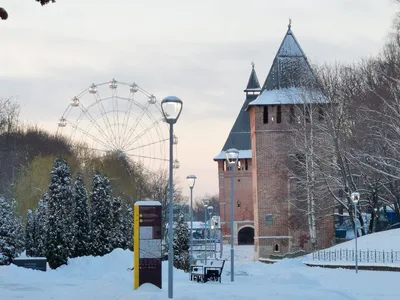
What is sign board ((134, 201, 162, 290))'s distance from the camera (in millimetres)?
20219

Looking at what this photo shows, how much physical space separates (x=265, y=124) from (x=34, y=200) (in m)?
17.7

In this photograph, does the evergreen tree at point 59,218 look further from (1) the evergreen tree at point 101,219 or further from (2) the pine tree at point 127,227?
(2) the pine tree at point 127,227

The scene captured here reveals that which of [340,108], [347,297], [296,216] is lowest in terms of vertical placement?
[347,297]

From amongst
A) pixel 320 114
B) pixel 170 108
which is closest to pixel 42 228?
pixel 320 114

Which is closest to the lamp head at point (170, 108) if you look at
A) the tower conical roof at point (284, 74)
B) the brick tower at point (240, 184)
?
the tower conical roof at point (284, 74)

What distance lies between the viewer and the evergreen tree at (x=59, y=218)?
3762 centimetres

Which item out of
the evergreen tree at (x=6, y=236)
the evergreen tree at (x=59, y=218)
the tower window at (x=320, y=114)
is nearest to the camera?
the evergreen tree at (x=6, y=236)

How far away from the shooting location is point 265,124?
59469mm

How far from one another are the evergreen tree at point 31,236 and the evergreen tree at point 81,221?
104 inches

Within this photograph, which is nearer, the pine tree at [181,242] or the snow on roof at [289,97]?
the pine tree at [181,242]

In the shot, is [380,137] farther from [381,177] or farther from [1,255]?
[1,255]

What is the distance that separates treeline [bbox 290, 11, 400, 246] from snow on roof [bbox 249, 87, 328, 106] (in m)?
0.09

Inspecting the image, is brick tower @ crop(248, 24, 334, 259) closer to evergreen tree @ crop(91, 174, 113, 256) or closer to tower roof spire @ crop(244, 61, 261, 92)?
evergreen tree @ crop(91, 174, 113, 256)

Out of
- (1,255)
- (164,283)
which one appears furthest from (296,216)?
(164,283)
